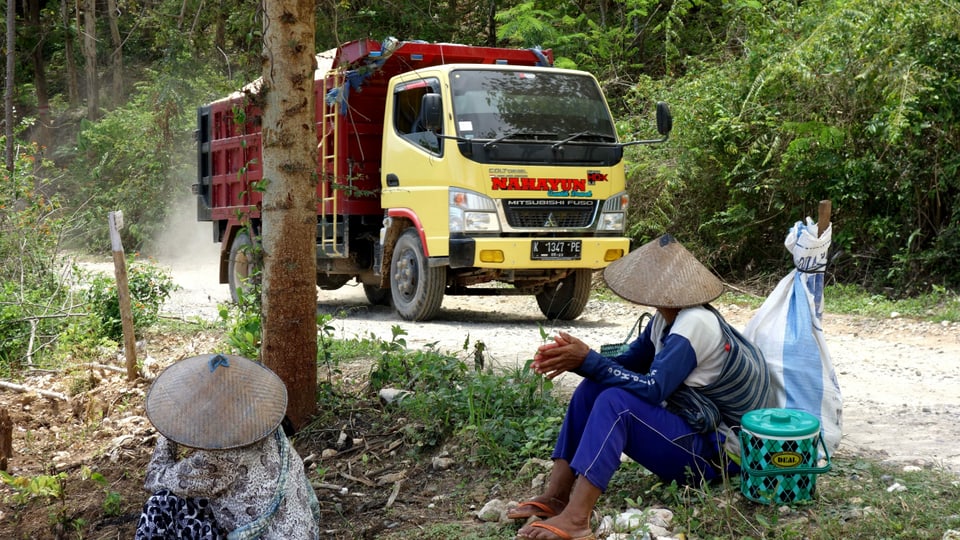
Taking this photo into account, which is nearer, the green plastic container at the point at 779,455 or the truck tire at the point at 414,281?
the green plastic container at the point at 779,455

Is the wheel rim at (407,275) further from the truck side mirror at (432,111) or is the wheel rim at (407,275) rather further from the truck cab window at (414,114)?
the truck side mirror at (432,111)

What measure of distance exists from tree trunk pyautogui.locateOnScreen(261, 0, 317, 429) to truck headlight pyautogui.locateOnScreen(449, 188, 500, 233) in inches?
151

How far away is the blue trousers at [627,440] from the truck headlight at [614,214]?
575cm

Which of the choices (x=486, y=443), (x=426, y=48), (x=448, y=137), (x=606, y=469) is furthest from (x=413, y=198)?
(x=606, y=469)

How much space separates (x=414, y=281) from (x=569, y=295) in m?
1.63

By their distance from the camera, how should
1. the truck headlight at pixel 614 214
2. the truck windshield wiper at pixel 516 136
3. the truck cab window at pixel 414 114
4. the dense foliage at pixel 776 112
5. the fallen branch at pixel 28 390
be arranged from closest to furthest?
1. the fallen branch at pixel 28 390
2. the truck windshield wiper at pixel 516 136
3. the truck cab window at pixel 414 114
4. the truck headlight at pixel 614 214
5. the dense foliage at pixel 776 112

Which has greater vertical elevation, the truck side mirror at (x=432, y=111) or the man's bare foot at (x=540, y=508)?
the truck side mirror at (x=432, y=111)

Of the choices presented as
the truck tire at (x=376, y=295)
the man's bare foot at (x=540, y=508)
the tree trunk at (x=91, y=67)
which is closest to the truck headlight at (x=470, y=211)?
the truck tire at (x=376, y=295)

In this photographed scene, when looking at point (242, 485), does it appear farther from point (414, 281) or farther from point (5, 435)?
point (414, 281)

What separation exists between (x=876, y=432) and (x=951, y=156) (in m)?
6.10

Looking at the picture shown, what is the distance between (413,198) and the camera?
389 inches

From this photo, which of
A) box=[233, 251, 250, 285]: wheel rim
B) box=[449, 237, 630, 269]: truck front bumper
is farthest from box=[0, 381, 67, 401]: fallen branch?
box=[233, 251, 250, 285]: wheel rim

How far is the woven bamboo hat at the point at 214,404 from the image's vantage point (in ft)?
11.5

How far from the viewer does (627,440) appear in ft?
13.0
